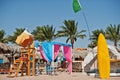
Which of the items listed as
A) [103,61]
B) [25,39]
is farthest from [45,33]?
[103,61]

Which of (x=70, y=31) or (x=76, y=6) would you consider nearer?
(x=76, y=6)

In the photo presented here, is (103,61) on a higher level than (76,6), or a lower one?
lower

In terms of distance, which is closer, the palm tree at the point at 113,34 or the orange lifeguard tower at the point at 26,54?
the orange lifeguard tower at the point at 26,54

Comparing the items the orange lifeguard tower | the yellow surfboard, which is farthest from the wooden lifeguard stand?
the yellow surfboard

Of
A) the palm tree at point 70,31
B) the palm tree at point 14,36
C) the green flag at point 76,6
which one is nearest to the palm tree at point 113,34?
the palm tree at point 70,31

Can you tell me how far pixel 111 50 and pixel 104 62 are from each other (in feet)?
18.4

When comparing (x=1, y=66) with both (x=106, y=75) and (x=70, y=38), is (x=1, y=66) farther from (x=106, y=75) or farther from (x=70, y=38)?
(x=70, y=38)

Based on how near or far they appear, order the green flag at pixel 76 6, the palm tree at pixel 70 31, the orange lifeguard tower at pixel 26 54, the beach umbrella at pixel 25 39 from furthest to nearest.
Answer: the palm tree at pixel 70 31 → the beach umbrella at pixel 25 39 → the orange lifeguard tower at pixel 26 54 → the green flag at pixel 76 6

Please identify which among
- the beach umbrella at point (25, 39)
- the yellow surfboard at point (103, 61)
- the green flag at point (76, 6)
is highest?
the green flag at point (76, 6)

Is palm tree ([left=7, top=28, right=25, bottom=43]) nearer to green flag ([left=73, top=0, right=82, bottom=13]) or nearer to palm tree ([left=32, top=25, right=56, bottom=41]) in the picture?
palm tree ([left=32, top=25, right=56, bottom=41])

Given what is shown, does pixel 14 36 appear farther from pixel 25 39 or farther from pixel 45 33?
pixel 25 39

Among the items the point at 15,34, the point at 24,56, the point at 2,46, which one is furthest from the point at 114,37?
the point at 24,56

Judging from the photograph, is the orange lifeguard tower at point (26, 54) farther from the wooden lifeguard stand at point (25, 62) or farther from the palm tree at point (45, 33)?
the palm tree at point (45, 33)

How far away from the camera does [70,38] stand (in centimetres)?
3828
